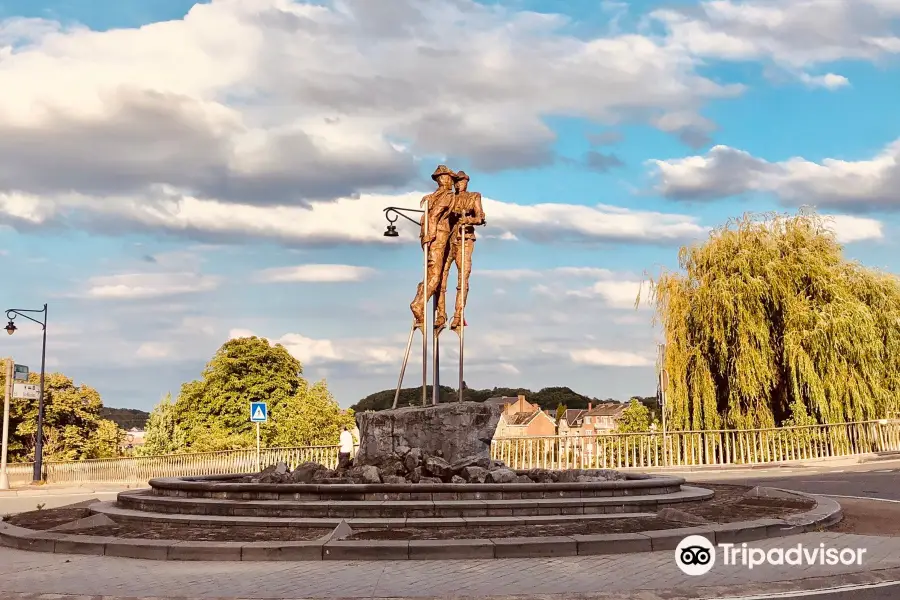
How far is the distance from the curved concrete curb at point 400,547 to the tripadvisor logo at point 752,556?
0.29 meters

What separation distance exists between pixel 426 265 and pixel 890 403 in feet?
61.0

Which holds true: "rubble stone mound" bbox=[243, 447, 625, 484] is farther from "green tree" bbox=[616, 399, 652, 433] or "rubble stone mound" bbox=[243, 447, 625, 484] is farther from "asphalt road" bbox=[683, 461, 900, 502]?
"green tree" bbox=[616, 399, 652, 433]

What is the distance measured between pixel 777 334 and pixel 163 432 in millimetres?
40145

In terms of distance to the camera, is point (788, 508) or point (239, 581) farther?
point (788, 508)

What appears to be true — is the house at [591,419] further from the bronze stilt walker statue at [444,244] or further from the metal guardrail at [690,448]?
the bronze stilt walker statue at [444,244]

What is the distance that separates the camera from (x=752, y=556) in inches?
334

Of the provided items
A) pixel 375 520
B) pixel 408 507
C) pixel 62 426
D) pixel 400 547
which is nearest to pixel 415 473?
pixel 408 507

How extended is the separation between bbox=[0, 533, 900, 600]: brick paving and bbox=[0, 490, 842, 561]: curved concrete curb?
17 centimetres

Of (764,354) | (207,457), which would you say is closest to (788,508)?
(764,354)

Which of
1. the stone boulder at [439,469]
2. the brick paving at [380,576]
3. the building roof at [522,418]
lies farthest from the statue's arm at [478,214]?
the building roof at [522,418]

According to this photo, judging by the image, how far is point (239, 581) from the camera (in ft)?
24.7

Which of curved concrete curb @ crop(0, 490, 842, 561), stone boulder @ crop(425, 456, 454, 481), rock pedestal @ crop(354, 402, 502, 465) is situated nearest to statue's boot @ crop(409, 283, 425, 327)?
rock pedestal @ crop(354, 402, 502, 465)

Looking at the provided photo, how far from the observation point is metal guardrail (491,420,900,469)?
24.6 m

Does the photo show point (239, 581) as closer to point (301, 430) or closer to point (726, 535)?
point (726, 535)
